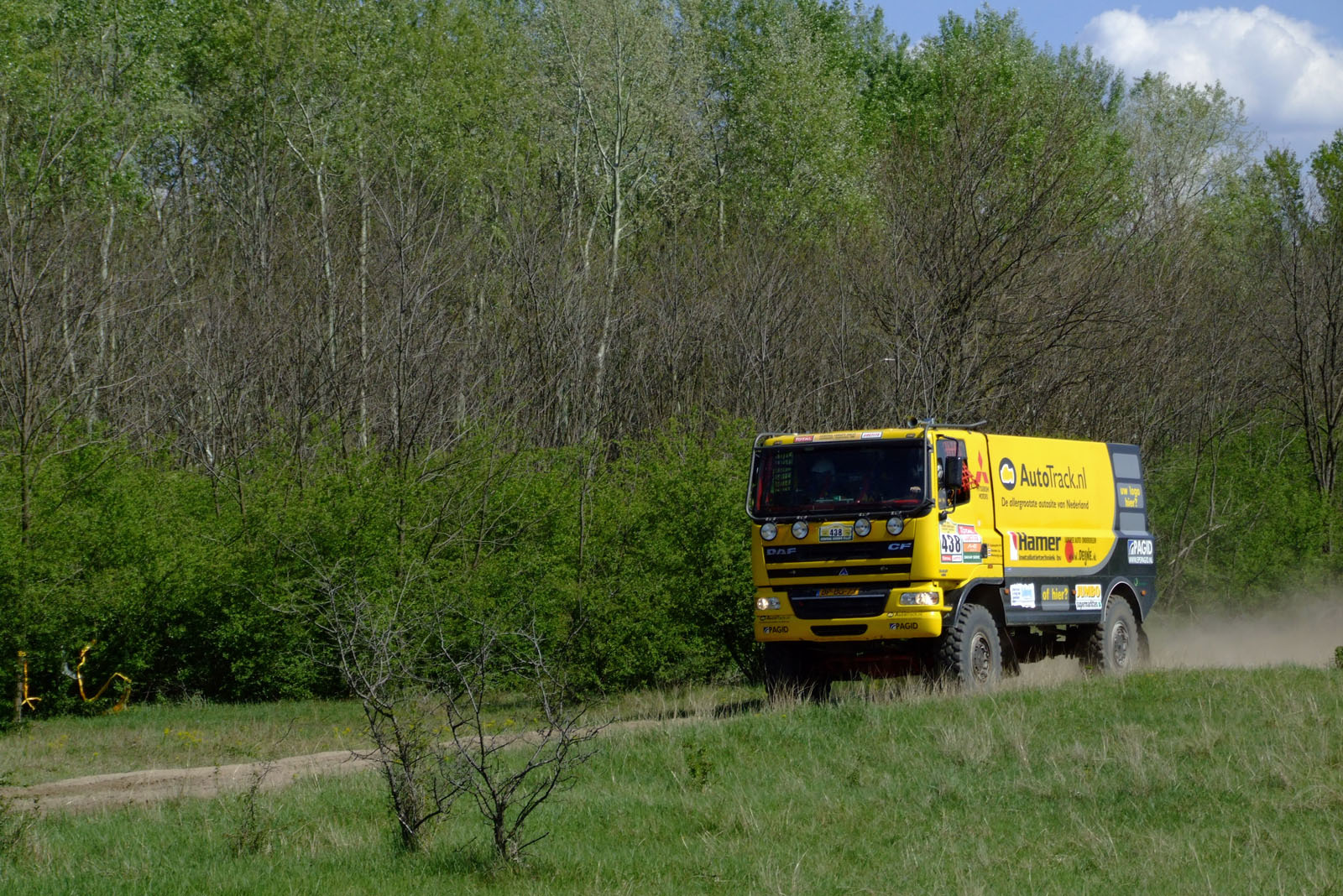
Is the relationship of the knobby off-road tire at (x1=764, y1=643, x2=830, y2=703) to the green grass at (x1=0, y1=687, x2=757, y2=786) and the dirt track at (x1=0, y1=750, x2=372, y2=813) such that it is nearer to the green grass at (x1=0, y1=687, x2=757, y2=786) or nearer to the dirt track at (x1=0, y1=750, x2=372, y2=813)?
the green grass at (x1=0, y1=687, x2=757, y2=786)

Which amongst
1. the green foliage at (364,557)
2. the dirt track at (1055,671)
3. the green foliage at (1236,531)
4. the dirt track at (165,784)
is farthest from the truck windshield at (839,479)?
the green foliage at (1236,531)

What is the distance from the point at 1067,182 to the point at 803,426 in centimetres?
808

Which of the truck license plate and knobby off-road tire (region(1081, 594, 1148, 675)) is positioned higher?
the truck license plate

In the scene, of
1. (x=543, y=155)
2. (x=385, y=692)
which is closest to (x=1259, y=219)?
(x=543, y=155)

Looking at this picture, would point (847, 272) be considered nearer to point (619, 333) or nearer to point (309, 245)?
point (619, 333)

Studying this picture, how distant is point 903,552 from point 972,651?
5.13 feet

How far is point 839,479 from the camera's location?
51.1 feet

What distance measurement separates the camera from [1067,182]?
1155 inches

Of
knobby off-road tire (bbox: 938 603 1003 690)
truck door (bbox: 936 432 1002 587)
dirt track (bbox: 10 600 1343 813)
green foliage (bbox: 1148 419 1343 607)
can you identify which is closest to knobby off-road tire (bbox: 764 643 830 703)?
dirt track (bbox: 10 600 1343 813)

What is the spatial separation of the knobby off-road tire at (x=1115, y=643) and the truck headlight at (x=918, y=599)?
12.9 feet

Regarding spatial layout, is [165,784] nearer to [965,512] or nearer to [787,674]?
[787,674]

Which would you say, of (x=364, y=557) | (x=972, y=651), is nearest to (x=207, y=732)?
(x=364, y=557)

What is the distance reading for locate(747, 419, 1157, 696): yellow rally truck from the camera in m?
15.2

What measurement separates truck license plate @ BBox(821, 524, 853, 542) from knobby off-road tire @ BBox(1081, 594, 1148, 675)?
15.3ft
